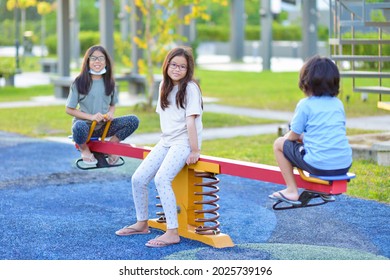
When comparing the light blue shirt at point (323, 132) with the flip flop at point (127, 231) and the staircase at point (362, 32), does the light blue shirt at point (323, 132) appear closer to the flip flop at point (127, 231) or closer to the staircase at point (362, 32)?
the flip flop at point (127, 231)

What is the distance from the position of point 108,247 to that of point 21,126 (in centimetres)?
815

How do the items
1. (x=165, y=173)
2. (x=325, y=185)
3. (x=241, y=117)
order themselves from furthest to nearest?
1. (x=241, y=117)
2. (x=165, y=173)
3. (x=325, y=185)

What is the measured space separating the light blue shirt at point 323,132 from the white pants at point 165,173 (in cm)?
93

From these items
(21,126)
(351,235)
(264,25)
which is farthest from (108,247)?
(264,25)

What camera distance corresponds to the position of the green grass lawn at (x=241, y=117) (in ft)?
30.9

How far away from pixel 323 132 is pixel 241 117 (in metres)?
9.22

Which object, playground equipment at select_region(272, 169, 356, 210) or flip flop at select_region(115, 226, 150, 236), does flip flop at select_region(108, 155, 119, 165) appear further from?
playground equipment at select_region(272, 169, 356, 210)

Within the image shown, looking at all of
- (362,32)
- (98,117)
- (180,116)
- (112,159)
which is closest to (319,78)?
(180,116)

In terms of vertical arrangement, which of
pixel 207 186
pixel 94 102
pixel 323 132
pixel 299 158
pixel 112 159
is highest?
pixel 94 102

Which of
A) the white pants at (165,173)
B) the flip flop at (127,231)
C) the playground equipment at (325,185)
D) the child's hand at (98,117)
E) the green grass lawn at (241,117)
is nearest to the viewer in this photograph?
the playground equipment at (325,185)

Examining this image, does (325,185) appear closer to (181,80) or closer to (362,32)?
(181,80)

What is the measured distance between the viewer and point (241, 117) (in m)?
15.0

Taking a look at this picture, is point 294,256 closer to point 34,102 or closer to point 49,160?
point 49,160

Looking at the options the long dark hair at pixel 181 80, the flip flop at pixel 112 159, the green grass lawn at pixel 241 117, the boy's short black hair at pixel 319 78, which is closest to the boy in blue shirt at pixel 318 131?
the boy's short black hair at pixel 319 78
